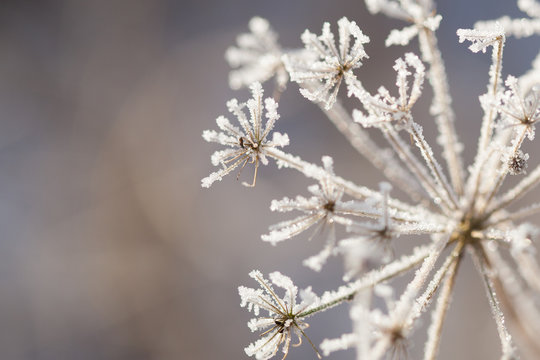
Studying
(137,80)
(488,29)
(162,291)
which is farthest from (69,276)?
(488,29)

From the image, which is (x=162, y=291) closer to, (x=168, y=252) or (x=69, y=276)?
(x=168, y=252)

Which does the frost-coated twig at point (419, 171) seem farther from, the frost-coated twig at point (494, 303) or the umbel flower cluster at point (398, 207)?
the frost-coated twig at point (494, 303)

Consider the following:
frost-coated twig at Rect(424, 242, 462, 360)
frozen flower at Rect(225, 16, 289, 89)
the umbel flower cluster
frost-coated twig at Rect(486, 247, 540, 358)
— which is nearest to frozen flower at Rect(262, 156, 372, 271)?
the umbel flower cluster

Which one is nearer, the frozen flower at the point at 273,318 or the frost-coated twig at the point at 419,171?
the frozen flower at the point at 273,318

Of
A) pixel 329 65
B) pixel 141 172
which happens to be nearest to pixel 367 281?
pixel 329 65

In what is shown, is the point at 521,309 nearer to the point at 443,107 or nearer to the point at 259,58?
the point at 443,107

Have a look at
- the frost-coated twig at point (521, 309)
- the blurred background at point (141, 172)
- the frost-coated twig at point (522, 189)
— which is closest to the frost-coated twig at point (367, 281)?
the frost-coated twig at point (521, 309)

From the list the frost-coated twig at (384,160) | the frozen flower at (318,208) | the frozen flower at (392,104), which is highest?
the frost-coated twig at (384,160)
